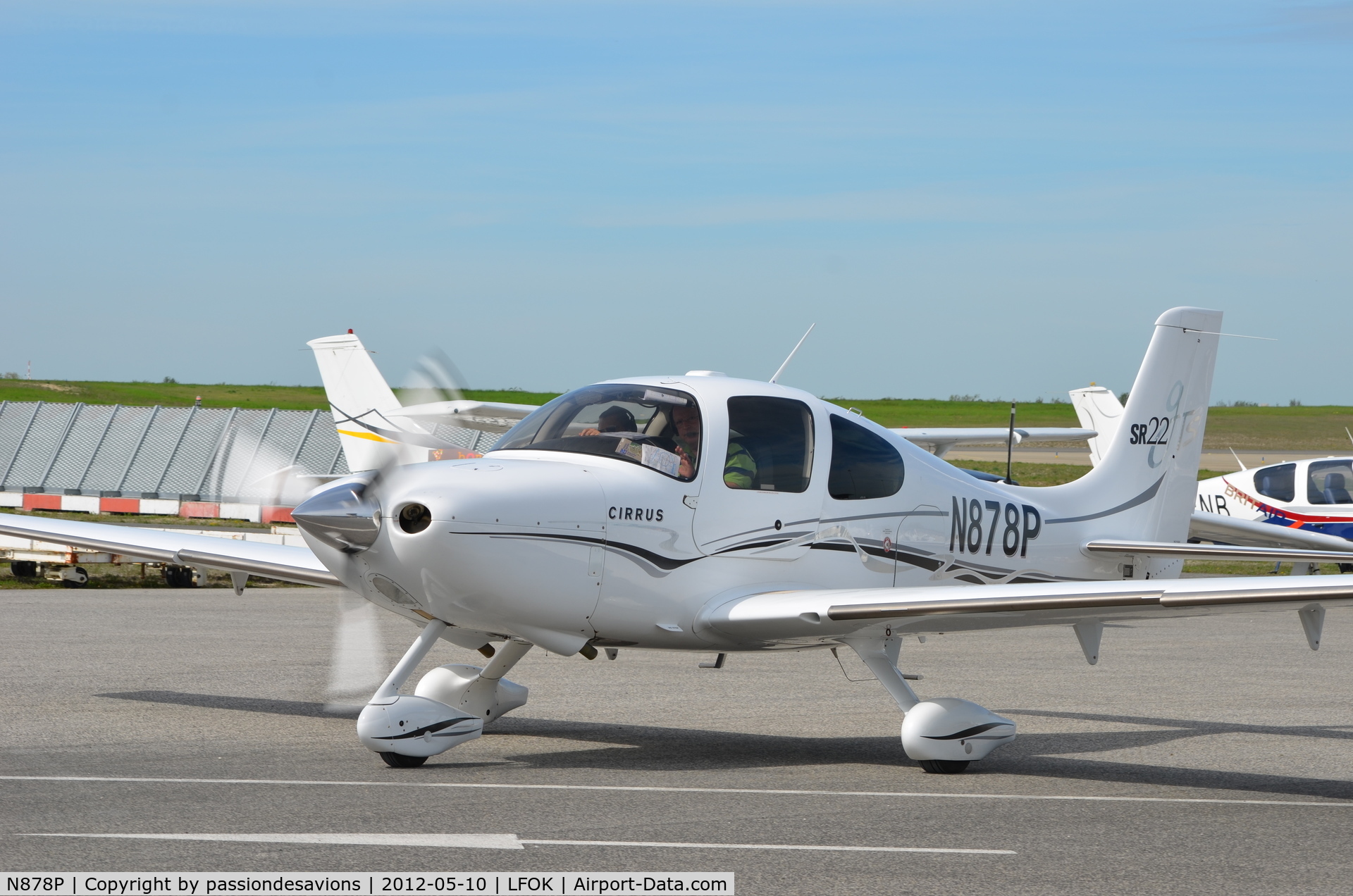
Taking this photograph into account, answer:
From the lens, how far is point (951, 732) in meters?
8.09

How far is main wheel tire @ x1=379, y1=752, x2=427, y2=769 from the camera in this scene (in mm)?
7703

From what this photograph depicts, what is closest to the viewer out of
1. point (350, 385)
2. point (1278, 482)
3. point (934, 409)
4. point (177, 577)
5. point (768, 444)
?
point (768, 444)

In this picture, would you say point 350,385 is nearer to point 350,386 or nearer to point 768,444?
point 350,386

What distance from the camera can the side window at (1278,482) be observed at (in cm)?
2419

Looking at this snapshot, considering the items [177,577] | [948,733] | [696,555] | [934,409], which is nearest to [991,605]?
[948,733]

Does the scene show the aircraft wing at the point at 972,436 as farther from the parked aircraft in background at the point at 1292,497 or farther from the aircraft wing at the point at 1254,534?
the aircraft wing at the point at 1254,534

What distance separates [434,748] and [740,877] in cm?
304

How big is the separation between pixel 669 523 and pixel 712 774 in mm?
1434

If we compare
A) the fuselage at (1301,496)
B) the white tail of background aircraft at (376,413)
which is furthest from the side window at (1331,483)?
the white tail of background aircraft at (376,413)

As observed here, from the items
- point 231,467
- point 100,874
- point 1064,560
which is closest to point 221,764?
point 231,467

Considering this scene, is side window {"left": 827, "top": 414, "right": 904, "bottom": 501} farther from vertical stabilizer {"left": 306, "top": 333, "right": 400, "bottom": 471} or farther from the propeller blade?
vertical stabilizer {"left": 306, "top": 333, "right": 400, "bottom": 471}

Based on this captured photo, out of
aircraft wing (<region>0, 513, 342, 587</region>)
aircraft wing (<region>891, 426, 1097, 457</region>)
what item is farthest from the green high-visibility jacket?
aircraft wing (<region>891, 426, 1097, 457</region>)

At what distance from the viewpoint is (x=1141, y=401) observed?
36.5 feet

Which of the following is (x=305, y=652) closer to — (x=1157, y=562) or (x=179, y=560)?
(x=179, y=560)
